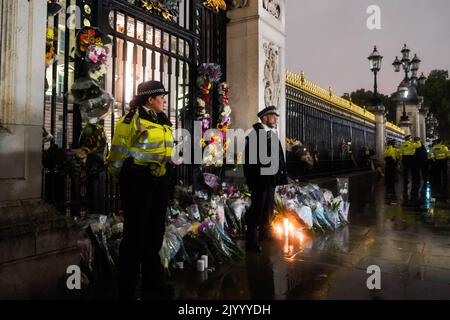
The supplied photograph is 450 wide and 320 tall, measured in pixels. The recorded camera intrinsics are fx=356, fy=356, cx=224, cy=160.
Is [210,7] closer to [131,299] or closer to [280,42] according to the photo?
[280,42]

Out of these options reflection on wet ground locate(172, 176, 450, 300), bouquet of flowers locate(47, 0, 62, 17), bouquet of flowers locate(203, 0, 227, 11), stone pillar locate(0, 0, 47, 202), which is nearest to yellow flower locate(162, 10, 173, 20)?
bouquet of flowers locate(203, 0, 227, 11)

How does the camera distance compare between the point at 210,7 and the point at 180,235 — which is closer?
the point at 180,235

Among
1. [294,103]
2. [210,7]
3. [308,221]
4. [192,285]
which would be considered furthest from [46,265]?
[294,103]

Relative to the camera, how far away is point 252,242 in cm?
445

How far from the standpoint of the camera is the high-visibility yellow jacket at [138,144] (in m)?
2.88

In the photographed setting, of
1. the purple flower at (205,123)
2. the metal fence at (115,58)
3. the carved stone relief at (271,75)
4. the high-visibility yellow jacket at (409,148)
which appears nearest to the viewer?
the metal fence at (115,58)

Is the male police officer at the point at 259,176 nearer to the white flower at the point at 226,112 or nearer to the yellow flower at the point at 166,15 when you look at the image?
the white flower at the point at 226,112

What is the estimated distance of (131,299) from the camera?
2.82m

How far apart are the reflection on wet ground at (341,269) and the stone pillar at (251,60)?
9.13 feet

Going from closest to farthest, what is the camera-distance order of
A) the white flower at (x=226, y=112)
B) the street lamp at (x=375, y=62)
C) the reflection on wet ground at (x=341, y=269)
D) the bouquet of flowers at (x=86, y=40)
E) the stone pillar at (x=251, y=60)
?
the reflection on wet ground at (x=341, y=269)
the bouquet of flowers at (x=86, y=40)
the white flower at (x=226, y=112)
the stone pillar at (x=251, y=60)
the street lamp at (x=375, y=62)

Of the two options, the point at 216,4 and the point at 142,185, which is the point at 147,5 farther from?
the point at 142,185

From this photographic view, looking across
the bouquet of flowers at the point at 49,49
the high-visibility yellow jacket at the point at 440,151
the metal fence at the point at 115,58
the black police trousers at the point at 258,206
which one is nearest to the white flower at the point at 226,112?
the metal fence at the point at 115,58
